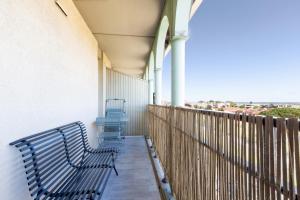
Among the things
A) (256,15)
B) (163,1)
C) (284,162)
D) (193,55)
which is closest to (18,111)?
(284,162)

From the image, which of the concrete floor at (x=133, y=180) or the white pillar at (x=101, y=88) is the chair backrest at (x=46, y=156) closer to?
the concrete floor at (x=133, y=180)

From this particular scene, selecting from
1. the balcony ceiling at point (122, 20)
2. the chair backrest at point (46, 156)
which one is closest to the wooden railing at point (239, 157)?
the chair backrest at point (46, 156)

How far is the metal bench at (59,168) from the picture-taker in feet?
5.30

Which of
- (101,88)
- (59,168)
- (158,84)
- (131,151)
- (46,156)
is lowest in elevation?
(131,151)

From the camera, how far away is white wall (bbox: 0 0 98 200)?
4.89 feet

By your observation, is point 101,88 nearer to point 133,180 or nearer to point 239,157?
point 133,180

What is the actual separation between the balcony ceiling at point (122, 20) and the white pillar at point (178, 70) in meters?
0.98

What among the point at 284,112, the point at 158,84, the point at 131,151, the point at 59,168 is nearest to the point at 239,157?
the point at 284,112

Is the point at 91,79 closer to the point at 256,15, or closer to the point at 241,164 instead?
the point at 241,164

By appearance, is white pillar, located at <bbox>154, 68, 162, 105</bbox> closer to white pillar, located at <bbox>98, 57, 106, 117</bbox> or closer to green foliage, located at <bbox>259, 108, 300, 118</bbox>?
white pillar, located at <bbox>98, 57, 106, 117</bbox>

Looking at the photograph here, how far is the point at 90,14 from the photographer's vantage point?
12.8 feet

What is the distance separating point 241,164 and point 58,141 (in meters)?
2.01

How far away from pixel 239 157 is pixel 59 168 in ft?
6.29

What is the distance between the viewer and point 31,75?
189cm
